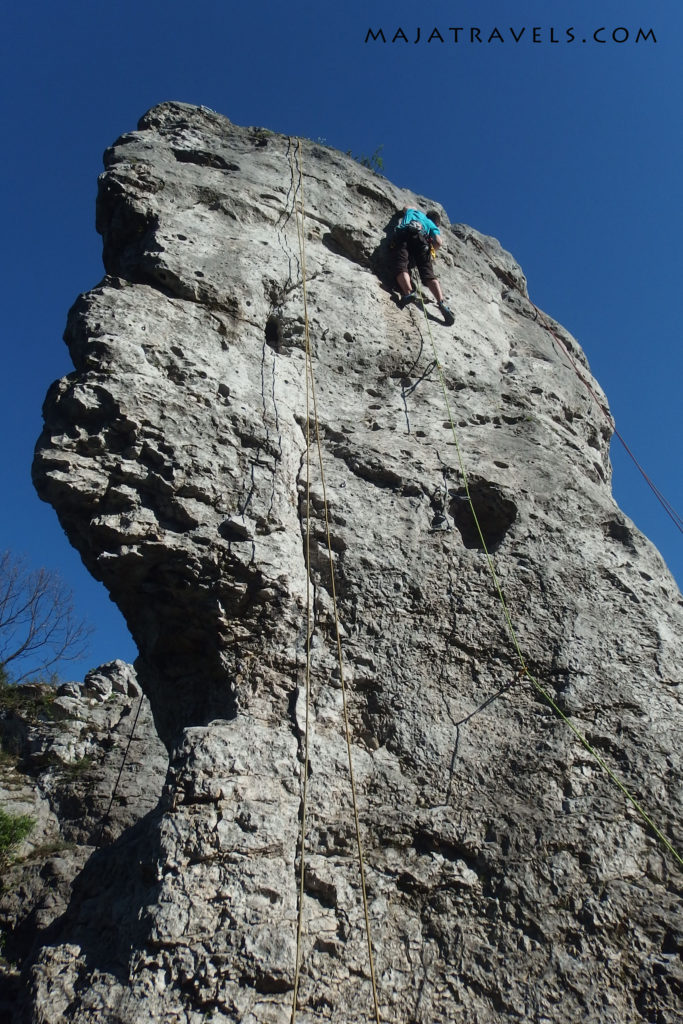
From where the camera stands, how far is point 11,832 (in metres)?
6.84

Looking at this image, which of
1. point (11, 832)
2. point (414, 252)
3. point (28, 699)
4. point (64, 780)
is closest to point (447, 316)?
point (414, 252)

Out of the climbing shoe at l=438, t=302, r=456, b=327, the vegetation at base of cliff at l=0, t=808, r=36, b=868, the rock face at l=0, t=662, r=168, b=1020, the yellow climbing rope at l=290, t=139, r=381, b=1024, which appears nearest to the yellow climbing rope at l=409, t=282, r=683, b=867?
the yellow climbing rope at l=290, t=139, r=381, b=1024

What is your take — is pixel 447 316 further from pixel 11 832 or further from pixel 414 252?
pixel 11 832

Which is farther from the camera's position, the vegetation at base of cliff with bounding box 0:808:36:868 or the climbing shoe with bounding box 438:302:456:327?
the climbing shoe with bounding box 438:302:456:327

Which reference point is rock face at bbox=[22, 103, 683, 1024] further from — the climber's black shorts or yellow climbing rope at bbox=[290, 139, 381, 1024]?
the climber's black shorts

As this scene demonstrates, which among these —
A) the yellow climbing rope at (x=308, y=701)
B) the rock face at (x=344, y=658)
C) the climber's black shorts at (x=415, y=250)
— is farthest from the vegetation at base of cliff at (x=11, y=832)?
the climber's black shorts at (x=415, y=250)

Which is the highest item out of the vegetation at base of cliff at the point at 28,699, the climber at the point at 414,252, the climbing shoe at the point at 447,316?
the climber at the point at 414,252

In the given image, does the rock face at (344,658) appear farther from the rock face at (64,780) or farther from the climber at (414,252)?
the rock face at (64,780)

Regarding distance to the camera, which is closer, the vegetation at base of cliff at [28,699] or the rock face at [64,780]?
the rock face at [64,780]

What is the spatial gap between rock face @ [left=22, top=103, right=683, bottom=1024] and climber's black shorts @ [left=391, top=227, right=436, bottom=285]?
3.40 ft

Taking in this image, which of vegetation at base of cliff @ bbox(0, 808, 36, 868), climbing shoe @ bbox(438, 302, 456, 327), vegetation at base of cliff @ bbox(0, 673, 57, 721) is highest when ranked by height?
climbing shoe @ bbox(438, 302, 456, 327)

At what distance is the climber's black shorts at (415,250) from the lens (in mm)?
7578

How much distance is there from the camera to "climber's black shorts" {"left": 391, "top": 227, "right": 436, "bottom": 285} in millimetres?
7578

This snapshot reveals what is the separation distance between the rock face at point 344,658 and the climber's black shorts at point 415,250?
40.8 inches
